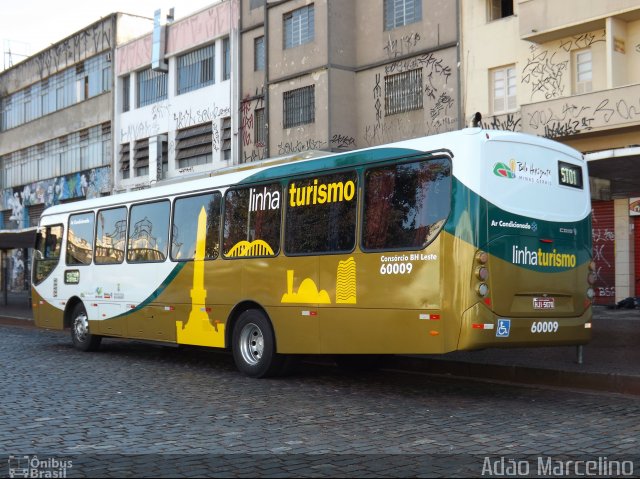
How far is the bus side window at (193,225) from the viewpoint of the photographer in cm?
1175

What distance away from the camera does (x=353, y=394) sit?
31.2 feet

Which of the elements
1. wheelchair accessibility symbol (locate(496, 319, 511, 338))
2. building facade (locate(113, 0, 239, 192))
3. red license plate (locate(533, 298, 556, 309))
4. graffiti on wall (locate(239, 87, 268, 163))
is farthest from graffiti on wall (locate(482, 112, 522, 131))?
wheelchair accessibility symbol (locate(496, 319, 511, 338))

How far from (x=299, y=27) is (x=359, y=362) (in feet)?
61.9

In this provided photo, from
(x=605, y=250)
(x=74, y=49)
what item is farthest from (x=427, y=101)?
(x=74, y=49)

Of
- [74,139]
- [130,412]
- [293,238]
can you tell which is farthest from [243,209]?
[74,139]

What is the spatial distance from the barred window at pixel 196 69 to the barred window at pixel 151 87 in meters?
1.48

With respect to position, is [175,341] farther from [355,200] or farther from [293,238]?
[355,200]

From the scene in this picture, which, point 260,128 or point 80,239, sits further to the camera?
point 260,128

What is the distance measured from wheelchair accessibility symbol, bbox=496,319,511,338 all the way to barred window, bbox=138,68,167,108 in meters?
28.7

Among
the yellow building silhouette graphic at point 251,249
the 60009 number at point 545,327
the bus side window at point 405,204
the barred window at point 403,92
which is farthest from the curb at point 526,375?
the barred window at point 403,92

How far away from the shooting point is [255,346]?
11000 millimetres

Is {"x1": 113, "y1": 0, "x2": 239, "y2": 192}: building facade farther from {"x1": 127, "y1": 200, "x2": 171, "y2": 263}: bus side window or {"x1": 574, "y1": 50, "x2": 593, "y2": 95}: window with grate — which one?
{"x1": 127, "y1": 200, "x2": 171, "y2": 263}: bus side window

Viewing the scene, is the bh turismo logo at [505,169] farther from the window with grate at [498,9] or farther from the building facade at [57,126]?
the building facade at [57,126]

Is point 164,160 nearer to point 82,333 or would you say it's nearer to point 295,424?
point 82,333
